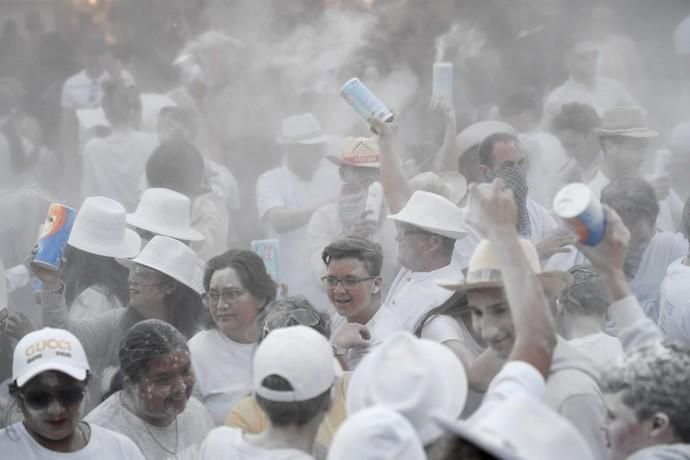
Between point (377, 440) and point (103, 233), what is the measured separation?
10.6 ft

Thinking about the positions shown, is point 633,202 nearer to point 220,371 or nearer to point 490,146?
point 490,146

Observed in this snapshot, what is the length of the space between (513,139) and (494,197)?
2891mm

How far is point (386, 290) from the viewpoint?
5.98 metres

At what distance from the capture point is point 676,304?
4.62 m

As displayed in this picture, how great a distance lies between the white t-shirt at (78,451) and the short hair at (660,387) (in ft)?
4.76

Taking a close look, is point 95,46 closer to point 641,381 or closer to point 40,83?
point 40,83

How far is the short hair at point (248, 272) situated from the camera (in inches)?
182

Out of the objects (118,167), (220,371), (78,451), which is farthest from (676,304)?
(118,167)

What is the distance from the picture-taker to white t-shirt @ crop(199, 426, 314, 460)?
2.91m

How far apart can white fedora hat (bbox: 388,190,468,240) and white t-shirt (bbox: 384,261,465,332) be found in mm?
145

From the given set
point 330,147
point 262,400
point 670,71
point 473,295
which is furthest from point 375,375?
point 670,71

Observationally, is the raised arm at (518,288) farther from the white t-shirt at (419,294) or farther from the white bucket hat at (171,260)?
the white bucket hat at (171,260)

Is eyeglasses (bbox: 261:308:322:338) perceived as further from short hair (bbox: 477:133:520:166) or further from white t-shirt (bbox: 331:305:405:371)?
short hair (bbox: 477:133:520:166)

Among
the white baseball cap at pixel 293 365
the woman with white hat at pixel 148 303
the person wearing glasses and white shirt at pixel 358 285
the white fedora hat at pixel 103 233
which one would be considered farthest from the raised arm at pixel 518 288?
the white fedora hat at pixel 103 233
